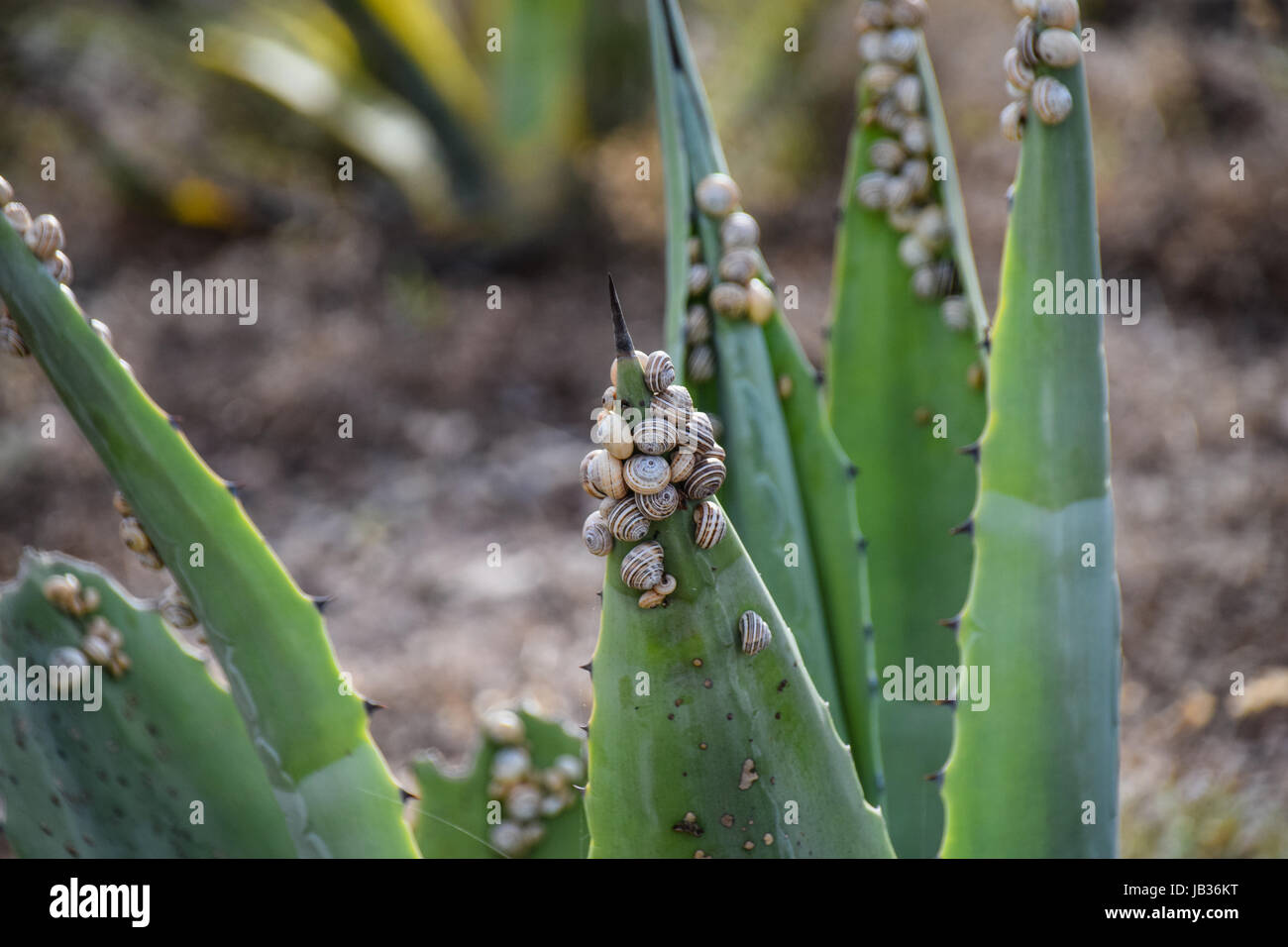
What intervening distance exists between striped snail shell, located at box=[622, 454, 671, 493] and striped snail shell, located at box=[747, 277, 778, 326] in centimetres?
45

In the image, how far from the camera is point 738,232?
0.99 metres

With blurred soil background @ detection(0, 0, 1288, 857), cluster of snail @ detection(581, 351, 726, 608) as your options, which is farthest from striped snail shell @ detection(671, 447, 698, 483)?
blurred soil background @ detection(0, 0, 1288, 857)

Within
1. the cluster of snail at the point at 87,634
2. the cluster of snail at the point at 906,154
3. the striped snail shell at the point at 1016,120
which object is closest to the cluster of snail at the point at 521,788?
the cluster of snail at the point at 87,634

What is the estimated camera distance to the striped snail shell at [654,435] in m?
0.58

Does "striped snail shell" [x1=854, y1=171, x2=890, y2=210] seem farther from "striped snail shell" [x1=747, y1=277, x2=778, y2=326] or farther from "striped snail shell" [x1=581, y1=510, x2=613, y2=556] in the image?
"striped snail shell" [x1=581, y1=510, x2=613, y2=556]

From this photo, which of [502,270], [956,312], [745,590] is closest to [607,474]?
[745,590]

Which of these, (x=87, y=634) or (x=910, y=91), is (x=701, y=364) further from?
(x=87, y=634)

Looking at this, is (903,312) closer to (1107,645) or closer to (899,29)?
(899,29)

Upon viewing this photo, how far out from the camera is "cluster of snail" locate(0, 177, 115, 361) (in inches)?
29.7

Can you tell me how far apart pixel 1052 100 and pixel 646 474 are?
48cm

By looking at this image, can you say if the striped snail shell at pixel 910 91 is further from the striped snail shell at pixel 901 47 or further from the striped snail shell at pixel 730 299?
the striped snail shell at pixel 730 299

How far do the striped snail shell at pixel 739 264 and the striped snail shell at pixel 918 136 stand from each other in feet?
0.73

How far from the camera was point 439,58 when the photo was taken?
345cm
